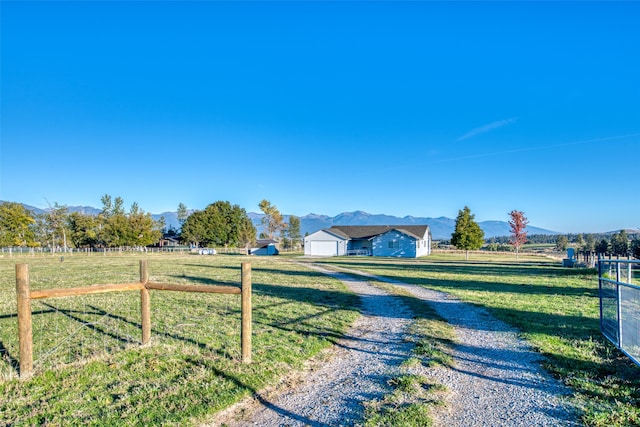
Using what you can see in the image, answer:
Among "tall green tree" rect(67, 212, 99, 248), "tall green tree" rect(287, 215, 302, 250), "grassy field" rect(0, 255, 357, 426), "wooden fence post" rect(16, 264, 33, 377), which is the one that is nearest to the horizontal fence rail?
"grassy field" rect(0, 255, 357, 426)

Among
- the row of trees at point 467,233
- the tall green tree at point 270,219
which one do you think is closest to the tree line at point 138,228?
the tall green tree at point 270,219

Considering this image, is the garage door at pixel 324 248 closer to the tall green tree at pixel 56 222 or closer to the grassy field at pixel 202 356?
the grassy field at pixel 202 356

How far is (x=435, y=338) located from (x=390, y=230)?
41458 millimetres

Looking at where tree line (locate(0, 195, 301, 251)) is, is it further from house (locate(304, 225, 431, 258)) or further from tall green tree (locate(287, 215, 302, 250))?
house (locate(304, 225, 431, 258))

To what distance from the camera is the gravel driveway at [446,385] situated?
381cm

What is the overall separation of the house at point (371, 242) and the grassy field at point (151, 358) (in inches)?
1456

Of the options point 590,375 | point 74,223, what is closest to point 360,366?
point 590,375

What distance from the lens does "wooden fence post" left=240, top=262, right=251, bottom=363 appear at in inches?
221

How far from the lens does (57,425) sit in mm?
3695

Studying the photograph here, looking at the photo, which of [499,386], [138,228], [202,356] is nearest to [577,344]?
[499,386]

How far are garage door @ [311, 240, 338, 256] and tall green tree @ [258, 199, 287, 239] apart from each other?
26.7m

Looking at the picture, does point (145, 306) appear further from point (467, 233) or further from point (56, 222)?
point (56, 222)

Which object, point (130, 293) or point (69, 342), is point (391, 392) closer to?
point (69, 342)

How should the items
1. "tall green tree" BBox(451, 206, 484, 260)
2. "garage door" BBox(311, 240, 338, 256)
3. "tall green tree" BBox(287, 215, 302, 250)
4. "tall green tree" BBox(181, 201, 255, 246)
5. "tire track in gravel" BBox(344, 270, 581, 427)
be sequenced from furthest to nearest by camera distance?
"tall green tree" BBox(287, 215, 302, 250)
"tall green tree" BBox(181, 201, 255, 246)
"garage door" BBox(311, 240, 338, 256)
"tall green tree" BBox(451, 206, 484, 260)
"tire track in gravel" BBox(344, 270, 581, 427)
